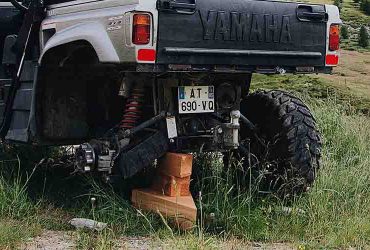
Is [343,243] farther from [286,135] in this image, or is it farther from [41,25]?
[41,25]

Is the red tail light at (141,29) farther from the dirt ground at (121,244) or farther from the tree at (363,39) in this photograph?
the tree at (363,39)

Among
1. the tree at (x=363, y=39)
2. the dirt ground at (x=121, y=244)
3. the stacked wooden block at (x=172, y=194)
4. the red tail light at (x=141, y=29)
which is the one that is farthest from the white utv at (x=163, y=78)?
the tree at (x=363, y=39)

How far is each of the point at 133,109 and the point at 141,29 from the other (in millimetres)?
888

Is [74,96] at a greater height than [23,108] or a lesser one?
greater

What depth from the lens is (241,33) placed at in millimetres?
5055

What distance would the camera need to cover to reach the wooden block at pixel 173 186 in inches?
210

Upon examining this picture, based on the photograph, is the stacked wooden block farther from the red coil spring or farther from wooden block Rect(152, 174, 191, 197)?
the red coil spring

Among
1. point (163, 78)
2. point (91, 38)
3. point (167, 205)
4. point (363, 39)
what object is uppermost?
point (363, 39)

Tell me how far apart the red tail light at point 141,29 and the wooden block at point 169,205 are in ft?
4.08

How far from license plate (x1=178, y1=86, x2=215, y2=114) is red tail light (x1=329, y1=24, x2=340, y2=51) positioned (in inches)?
39.3

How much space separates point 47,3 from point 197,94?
5.04 feet

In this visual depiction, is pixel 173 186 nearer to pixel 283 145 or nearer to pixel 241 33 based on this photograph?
pixel 283 145

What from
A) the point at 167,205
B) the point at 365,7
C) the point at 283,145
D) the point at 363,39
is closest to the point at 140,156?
the point at 167,205

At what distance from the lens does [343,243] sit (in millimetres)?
4891
